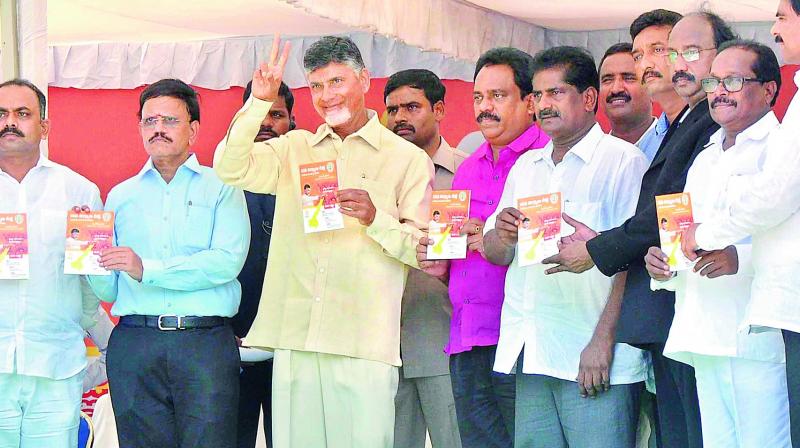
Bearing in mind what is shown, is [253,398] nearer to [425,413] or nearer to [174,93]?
[425,413]

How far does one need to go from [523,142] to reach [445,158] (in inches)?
31.2

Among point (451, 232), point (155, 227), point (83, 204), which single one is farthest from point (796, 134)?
point (83, 204)

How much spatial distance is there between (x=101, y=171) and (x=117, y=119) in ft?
1.62

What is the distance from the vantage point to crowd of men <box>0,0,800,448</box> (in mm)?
3984

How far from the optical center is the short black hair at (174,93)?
16.3 feet

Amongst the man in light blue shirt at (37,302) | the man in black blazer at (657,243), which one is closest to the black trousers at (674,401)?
the man in black blazer at (657,243)

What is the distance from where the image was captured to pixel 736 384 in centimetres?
359

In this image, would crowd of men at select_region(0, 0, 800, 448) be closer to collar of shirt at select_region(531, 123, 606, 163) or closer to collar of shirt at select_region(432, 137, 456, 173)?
collar of shirt at select_region(531, 123, 606, 163)

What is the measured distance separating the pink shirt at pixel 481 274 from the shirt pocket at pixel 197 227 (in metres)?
1.02

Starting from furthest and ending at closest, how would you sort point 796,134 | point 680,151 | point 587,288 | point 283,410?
point 283,410
point 587,288
point 680,151
point 796,134

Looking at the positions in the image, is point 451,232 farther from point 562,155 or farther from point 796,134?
point 796,134

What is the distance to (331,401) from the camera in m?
4.62

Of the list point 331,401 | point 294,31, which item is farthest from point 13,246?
point 294,31

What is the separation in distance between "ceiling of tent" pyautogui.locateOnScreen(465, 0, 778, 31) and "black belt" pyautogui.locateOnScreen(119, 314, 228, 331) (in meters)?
3.52
